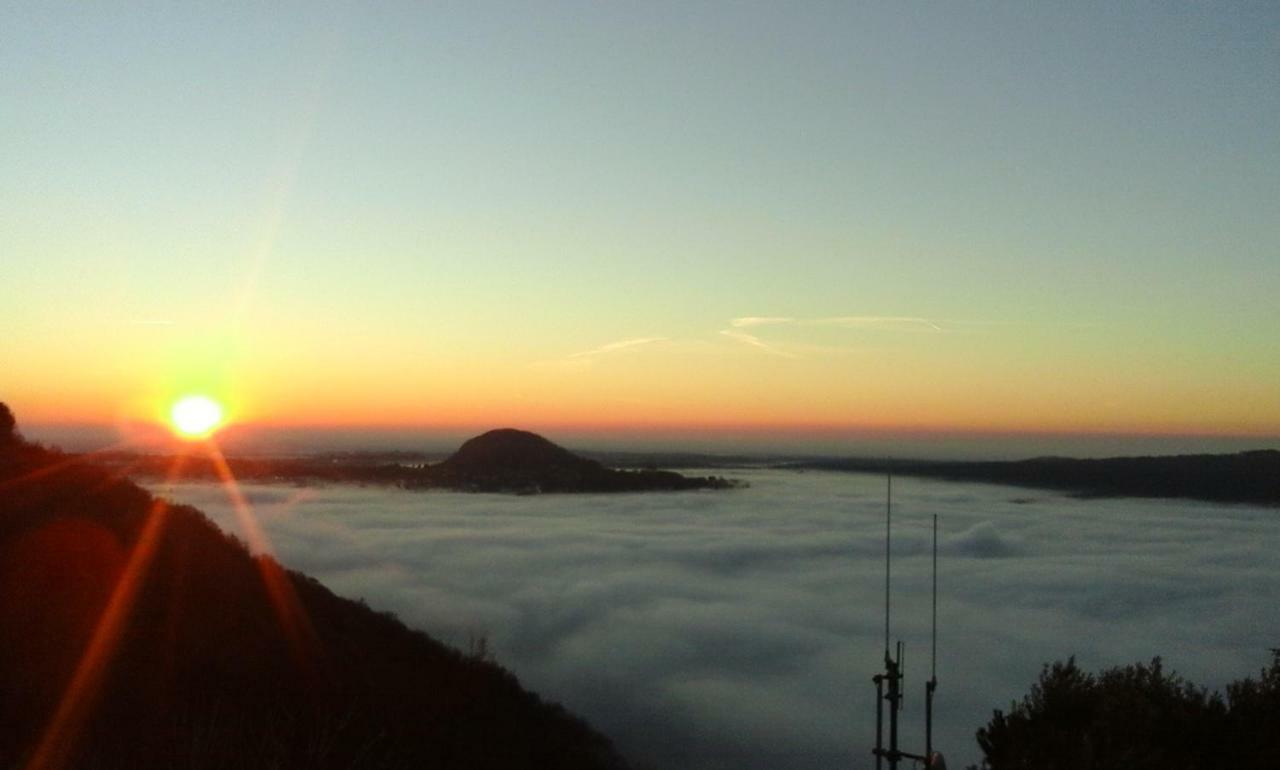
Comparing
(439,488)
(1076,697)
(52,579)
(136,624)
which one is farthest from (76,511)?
(439,488)

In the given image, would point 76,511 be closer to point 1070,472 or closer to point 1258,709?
point 1258,709

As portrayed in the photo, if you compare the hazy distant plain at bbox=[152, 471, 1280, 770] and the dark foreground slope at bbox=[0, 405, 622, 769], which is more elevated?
the dark foreground slope at bbox=[0, 405, 622, 769]

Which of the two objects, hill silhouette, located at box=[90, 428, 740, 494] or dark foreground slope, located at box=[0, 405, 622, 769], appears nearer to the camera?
dark foreground slope, located at box=[0, 405, 622, 769]

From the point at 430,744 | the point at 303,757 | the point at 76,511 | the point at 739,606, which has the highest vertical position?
the point at 76,511

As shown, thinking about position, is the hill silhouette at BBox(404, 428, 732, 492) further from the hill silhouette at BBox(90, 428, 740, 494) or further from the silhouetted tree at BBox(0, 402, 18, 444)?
the silhouetted tree at BBox(0, 402, 18, 444)

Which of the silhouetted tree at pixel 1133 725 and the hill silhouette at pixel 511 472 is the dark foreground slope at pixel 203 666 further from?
the hill silhouette at pixel 511 472

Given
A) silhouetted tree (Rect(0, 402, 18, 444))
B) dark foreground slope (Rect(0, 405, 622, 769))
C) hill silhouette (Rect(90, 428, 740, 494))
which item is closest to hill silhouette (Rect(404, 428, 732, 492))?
hill silhouette (Rect(90, 428, 740, 494))
